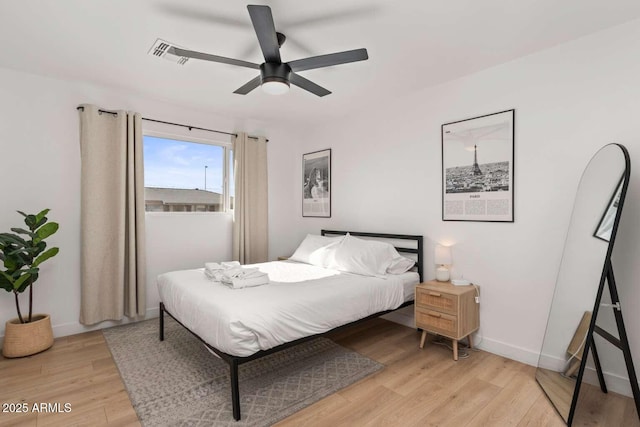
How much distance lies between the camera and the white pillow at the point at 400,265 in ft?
11.2

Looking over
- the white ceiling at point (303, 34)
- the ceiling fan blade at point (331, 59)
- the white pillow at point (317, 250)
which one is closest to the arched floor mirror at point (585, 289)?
the white ceiling at point (303, 34)

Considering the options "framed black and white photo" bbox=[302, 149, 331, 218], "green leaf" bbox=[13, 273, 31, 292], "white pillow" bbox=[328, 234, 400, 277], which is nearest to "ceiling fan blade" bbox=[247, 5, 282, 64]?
"white pillow" bbox=[328, 234, 400, 277]

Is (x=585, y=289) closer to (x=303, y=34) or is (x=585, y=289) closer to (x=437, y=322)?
(x=437, y=322)

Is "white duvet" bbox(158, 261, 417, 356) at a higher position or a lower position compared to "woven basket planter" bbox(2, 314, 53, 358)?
higher

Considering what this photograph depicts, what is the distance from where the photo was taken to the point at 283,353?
296 centimetres

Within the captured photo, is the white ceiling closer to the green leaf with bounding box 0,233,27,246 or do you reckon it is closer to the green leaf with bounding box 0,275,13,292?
the green leaf with bounding box 0,233,27,246

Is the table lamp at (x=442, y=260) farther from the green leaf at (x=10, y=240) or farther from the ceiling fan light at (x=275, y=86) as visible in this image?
the green leaf at (x=10, y=240)

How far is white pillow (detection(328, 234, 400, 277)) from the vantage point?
3.35 m

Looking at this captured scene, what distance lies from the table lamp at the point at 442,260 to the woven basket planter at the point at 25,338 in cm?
389

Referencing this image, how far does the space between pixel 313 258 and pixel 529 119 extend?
268 centimetres

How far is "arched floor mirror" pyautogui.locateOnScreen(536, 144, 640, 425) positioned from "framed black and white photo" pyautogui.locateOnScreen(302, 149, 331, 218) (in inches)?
117

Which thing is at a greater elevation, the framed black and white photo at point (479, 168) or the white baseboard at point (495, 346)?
the framed black and white photo at point (479, 168)

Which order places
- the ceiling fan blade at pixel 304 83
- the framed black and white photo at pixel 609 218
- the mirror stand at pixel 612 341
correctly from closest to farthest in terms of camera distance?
the mirror stand at pixel 612 341 → the framed black and white photo at pixel 609 218 → the ceiling fan blade at pixel 304 83

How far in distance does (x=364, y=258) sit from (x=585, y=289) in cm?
184
